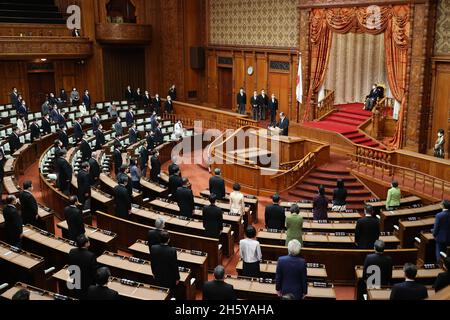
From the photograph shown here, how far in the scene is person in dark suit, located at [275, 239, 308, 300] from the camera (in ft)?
16.4

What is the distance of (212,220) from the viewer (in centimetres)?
749

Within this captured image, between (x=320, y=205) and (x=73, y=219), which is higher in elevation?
(x=73, y=219)

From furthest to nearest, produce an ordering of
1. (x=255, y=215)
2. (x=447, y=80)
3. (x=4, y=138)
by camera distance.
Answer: (x=4, y=138)
(x=447, y=80)
(x=255, y=215)

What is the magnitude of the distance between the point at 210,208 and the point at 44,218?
9.90ft

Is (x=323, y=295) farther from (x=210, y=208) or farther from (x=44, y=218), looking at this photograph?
(x=44, y=218)

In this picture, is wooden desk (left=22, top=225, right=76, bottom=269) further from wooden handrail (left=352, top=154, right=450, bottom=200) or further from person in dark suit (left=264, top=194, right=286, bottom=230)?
wooden handrail (left=352, top=154, right=450, bottom=200)

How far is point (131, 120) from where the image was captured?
17578mm

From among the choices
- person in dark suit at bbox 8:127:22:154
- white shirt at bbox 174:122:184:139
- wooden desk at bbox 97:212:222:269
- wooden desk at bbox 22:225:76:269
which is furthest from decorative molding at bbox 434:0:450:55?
person in dark suit at bbox 8:127:22:154

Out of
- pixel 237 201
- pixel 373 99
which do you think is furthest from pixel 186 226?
pixel 373 99

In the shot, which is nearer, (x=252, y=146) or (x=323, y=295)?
(x=323, y=295)

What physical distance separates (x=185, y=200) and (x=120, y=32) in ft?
47.0

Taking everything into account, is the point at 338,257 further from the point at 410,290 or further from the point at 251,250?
the point at 410,290

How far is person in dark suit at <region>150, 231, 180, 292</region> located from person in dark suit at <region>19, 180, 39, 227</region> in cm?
323
